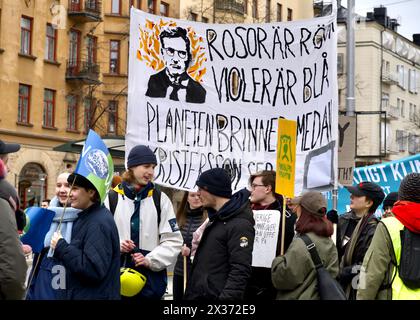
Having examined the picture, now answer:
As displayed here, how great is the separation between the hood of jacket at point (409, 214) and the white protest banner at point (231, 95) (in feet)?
10.5

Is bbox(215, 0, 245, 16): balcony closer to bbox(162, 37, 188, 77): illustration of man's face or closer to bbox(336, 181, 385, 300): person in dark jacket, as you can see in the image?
bbox(162, 37, 188, 77): illustration of man's face

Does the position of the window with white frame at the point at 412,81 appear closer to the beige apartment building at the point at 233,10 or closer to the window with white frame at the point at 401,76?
the window with white frame at the point at 401,76

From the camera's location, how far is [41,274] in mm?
6586

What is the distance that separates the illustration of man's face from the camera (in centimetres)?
1048

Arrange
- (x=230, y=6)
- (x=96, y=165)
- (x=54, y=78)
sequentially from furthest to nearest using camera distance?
(x=230, y=6)
(x=54, y=78)
(x=96, y=165)

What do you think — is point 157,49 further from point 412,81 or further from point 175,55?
point 412,81

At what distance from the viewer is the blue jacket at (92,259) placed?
6.28 m

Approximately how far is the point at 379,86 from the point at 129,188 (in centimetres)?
7010

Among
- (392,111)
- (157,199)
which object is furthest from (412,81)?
(157,199)

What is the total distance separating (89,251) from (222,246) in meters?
0.98

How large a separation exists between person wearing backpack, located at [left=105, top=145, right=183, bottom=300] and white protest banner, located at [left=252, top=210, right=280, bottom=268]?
0.73 meters

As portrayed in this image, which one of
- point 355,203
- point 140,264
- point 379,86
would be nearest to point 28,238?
point 140,264

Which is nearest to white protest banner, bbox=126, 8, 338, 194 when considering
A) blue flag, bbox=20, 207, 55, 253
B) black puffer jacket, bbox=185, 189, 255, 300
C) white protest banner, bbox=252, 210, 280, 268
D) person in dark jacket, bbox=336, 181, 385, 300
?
person in dark jacket, bbox=336, 181, 385, 300

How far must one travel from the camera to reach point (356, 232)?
8.78 meters
